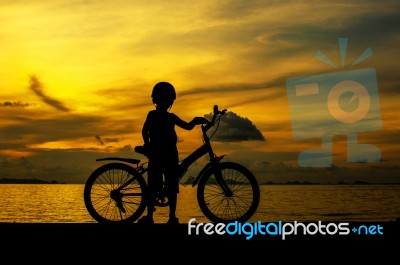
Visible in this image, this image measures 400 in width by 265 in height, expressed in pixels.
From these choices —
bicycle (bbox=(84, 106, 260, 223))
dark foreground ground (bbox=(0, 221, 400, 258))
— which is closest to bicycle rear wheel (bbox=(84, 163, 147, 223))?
bicycle (bbox=(84, 106, 260, 223))

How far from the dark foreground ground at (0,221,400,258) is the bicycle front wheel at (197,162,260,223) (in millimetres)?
1264

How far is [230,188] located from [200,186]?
0.51 m

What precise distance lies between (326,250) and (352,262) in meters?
0.43

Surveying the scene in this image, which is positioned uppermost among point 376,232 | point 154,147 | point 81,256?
point 154,147

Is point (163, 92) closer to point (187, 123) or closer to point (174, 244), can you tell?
point (187, 123)

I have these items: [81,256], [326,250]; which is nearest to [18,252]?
[81,256]

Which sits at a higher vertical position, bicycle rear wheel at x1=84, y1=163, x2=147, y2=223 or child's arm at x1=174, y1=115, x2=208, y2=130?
child's arm at x1=174, y1=115, x2=208, y2=130

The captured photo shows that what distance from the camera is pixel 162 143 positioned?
9000 millimetres

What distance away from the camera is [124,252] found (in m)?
7.23

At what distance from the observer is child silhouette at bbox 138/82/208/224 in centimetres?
900

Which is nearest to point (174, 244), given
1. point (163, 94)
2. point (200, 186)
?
point (200, 186)

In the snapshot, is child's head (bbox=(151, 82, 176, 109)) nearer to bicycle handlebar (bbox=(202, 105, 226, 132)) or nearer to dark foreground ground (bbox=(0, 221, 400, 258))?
bicycle handlebar (bbox=(202, 105, 226, 132))

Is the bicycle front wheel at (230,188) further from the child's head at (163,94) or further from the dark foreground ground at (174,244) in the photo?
the child's head at (163,94)

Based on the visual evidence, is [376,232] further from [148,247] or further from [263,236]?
[148,247]
